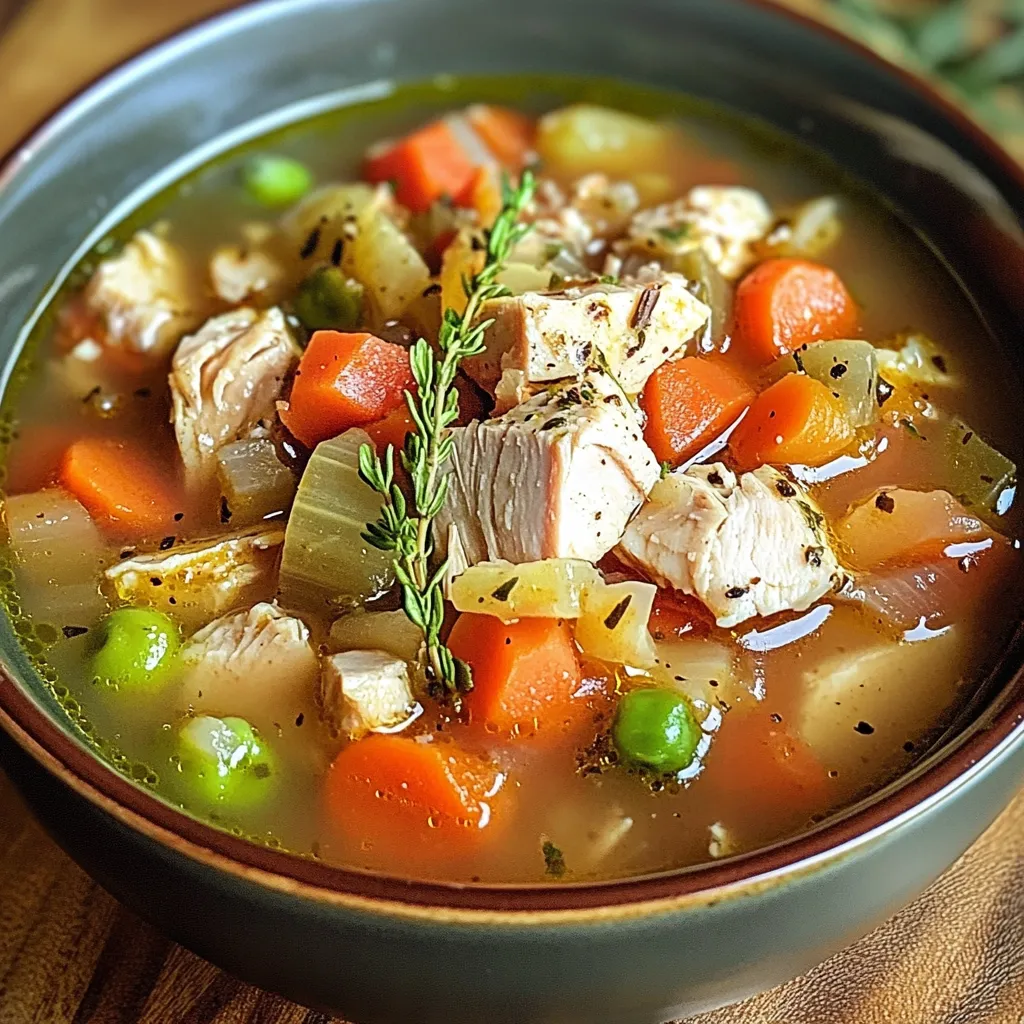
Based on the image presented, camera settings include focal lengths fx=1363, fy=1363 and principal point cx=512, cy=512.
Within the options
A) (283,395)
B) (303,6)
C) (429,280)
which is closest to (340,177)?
(303,6)

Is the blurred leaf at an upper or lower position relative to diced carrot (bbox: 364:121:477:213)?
upper

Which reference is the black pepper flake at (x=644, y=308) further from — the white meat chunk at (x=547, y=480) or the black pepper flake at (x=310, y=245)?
the black pepper flake at (x=310, y=245)

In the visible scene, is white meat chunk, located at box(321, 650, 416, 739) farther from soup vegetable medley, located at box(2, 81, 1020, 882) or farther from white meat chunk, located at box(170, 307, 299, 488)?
white meat chunk, located at box(170, 307, 299, 488)

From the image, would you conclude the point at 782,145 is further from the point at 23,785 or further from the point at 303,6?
the point at 23,785

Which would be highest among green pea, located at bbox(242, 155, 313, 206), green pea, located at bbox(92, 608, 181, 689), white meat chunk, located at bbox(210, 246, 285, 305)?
green pea, located at bbox(242, 155, 313, 206)

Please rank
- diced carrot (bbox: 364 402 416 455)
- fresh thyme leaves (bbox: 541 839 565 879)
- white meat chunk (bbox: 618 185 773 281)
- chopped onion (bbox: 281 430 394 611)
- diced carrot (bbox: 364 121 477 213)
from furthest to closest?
diced carrot (bbox: 364 121 477 213) → white meat chunk (bbox: 618 185 773 281) → diced carrot (bbox: 364 402 416 455) → chopped onion (bbox: 281 430 394 611) → fresh thyme leaves (bbox: 541 839 565 879)

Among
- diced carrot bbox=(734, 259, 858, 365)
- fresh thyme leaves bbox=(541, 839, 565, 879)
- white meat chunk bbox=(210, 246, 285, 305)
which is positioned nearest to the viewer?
fresh thyme leaves bbox=(541, 839, 565, 879)

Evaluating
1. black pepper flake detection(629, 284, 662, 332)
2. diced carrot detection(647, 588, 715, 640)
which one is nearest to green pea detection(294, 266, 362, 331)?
black pepper flake detection(629, 284, 662, 332)
